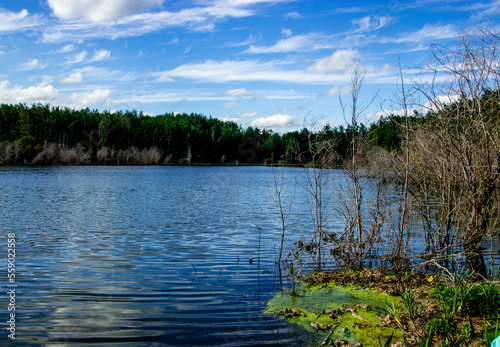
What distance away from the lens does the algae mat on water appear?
6625 mm

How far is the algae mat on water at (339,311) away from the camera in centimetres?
662

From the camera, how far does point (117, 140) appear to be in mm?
A: 110688

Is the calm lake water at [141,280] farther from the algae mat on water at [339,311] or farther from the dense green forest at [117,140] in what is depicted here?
the dense green forest at [117,140]

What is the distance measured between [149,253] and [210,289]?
178 inches

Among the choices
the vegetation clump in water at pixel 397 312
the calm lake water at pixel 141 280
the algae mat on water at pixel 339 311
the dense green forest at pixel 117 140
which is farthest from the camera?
the dense green forest at pixel 117 140

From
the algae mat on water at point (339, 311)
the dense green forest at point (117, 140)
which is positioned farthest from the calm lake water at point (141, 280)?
the dense green forest at point (117, 140)

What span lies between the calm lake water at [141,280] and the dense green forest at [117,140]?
55.7 meters

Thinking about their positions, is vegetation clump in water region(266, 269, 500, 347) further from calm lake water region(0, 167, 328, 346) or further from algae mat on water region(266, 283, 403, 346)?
calm lake water region(0, 167, 328, 346)

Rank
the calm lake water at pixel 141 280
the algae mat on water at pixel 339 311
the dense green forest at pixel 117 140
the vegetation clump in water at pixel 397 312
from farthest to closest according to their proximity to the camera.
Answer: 1. the dense green forest at pixel 117 140
2. the calm lake water at pixel 141 280
3. the algae mat on water at pixel 339 311
4. the vegetation clump in water at pixel 397 312

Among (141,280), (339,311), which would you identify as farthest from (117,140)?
(339,311)

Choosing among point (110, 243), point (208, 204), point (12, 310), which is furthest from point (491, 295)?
point (208, 204)

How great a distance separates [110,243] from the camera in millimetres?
14758

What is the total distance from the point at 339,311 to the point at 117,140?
11028 centimetres

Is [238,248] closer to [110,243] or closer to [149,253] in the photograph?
[149,253]
